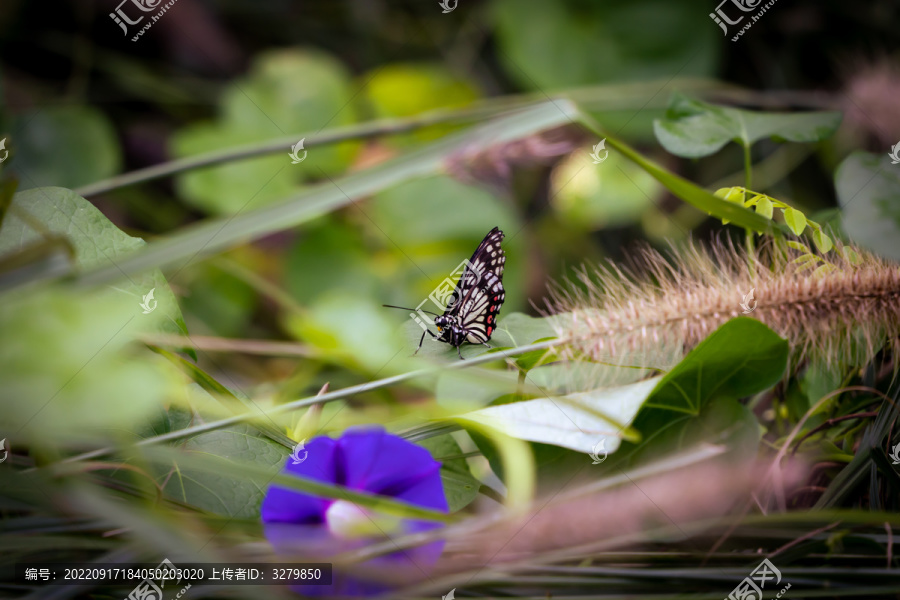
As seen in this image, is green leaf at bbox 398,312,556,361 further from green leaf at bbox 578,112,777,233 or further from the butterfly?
green leaf at bbox 578,112,777,233

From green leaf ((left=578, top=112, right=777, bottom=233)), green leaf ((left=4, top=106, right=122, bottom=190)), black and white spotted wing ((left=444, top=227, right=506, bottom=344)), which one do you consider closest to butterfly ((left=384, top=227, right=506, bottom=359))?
black and white spotted wing ((left=444, top=227, right=506, bottom=344))

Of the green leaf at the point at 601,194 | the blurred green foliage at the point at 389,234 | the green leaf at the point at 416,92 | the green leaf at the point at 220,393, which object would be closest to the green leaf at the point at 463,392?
the blurred green foliage at the point at 389,234

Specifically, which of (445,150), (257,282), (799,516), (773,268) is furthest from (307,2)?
(799,516)

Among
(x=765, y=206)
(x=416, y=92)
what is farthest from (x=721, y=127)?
(x=416, y=92)

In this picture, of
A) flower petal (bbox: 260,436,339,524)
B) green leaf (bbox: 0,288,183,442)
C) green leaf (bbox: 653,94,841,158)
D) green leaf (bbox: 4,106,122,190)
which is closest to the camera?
green leaf (bbox: 0,288,183,442)

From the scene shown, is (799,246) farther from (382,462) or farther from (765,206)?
(382,462)

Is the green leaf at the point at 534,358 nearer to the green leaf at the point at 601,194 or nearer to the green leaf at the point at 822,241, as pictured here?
the green leaf at the point at 822,241
